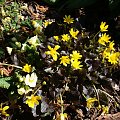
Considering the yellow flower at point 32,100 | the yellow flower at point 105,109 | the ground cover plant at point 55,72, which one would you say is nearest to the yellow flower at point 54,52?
the ground cover plant at point 55,72

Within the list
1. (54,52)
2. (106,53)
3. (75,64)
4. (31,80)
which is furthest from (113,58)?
(31,80)

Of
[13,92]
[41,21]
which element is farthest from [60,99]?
[41,21]

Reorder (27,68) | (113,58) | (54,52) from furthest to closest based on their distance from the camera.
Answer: (113,58) → (54,52) → (27,68)

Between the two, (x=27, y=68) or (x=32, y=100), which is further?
(x=27, y=68)

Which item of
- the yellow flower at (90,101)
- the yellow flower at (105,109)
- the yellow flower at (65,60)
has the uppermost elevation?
the yellow flower at (65,60)

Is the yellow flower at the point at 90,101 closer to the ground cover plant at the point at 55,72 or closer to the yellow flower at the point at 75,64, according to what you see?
the ground cover plant at the point at 55,72

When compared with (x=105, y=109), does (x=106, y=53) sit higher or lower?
higher

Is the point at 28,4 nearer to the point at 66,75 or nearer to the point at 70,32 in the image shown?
the point at 70,32

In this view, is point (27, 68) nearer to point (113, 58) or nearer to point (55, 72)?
point (55, 72)
